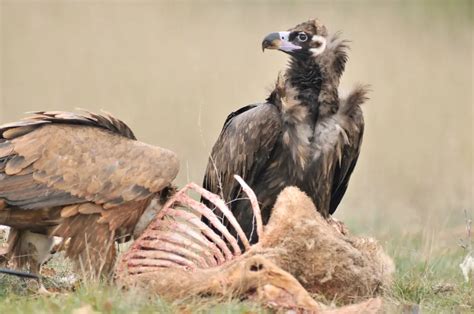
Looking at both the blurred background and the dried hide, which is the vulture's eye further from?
the blurred background

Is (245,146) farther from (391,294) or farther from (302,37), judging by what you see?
(391,294)

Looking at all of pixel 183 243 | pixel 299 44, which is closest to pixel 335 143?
pixel 299 44

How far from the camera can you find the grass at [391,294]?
205 inches

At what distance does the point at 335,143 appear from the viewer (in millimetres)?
7543

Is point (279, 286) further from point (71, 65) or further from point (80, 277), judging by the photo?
point (71, 65)

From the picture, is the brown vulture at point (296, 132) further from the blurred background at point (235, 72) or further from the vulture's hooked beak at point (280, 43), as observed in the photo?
the blurred background at point (235, 72)

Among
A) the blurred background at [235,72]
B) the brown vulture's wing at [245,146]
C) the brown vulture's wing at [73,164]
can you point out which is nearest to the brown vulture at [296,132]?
the brown vulture's wing at [245,146]

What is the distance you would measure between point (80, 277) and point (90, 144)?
2.40ft

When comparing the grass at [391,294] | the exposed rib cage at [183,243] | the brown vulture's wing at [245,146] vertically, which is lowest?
the grass at [391,294]

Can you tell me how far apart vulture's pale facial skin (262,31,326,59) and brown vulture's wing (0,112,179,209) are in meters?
1.56

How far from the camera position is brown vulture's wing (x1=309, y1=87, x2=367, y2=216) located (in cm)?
752

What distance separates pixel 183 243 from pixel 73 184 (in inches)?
27.1

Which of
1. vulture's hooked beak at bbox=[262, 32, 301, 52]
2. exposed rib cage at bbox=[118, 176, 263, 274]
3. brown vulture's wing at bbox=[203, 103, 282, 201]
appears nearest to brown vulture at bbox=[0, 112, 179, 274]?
exposed rib cage at bbox=[118, 176, 263, 274]

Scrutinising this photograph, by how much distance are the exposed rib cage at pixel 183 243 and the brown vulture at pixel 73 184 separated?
161mm
